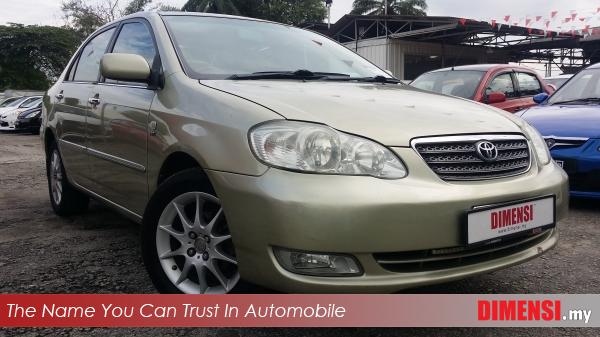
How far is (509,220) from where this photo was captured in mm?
2061

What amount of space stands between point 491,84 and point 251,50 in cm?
504

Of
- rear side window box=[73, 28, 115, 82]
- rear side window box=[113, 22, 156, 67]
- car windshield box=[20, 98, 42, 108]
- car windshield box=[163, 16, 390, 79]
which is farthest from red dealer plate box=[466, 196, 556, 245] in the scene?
car windshield box=[20, 98, 42, 108]

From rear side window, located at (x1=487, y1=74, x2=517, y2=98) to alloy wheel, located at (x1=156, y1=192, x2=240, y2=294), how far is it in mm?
5712

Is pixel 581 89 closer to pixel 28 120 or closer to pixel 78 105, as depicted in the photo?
pixel 78 105

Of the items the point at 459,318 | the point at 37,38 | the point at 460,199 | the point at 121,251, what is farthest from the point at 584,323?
the point at 37,38

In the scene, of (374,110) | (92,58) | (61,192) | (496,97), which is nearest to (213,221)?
(374,110)

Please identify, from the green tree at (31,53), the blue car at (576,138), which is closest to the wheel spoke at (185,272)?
the blue car at (576,138)

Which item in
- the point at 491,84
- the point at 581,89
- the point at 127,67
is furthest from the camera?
the point at 491,84

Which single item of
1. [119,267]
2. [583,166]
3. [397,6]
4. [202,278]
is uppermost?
[397,6]

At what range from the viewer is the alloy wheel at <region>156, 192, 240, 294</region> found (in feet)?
7.00

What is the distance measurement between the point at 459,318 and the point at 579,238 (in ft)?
6.00

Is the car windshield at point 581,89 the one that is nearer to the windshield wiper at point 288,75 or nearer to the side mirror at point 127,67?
the windshield wiper at point 288,75

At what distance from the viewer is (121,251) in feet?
10.5

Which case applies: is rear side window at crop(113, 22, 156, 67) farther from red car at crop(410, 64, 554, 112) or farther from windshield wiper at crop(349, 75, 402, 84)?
red car at crop(410, 64, 554, 112)
